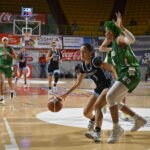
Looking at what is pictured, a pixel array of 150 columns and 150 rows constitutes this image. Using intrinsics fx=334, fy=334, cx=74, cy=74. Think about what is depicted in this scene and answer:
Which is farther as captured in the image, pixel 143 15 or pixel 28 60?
pixel 143 15

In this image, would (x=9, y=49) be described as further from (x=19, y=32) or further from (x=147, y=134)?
(x=19, y=32)

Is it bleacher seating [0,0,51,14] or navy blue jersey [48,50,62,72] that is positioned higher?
bleacher seating [0,0,51,14]

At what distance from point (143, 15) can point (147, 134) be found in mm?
25377

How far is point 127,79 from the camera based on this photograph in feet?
16.7

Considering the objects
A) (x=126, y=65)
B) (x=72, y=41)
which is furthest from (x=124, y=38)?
(x=72, y=41)

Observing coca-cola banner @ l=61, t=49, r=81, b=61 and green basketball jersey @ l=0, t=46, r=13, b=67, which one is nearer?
green basketball jersey @ l=0, t=46, r=13, b=67

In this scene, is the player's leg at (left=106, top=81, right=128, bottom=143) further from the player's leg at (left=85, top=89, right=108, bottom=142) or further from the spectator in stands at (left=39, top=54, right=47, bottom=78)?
the spectator in stands at (left=39, top=54, right=47, bottom=78)

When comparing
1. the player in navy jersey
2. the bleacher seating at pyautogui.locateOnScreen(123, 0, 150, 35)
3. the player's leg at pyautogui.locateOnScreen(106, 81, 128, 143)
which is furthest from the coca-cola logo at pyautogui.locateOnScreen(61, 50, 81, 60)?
the player's leg at pyautogui.locateOnScreen(106, 81, 128, 143)

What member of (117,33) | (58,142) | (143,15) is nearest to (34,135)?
(58,142)

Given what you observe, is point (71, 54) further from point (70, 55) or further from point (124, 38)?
point (124, 38)

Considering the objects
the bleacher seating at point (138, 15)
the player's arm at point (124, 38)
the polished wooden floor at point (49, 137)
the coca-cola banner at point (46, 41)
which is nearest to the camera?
the polished wooden floor at point (49, 137)

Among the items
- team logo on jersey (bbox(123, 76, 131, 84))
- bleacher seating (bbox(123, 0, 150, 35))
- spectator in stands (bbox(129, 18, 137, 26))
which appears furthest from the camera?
spectator in stands (bbox(129, 18, 137, 26))

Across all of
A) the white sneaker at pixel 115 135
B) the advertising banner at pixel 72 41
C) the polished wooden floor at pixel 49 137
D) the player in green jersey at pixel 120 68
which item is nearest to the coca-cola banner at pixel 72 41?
the advertising banner at pixel 72 41

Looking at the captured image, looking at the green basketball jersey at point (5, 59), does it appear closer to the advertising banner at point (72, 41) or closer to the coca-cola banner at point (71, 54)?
the advertising banner at point (72, 41)
